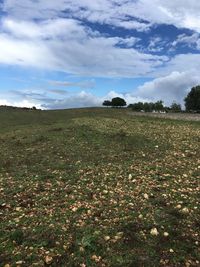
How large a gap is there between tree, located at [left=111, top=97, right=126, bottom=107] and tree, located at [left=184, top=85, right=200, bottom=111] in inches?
602

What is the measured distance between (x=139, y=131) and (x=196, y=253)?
1690 centimetres

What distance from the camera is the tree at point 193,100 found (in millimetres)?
83175

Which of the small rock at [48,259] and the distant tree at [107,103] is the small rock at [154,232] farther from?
the distant tree at [107,103]

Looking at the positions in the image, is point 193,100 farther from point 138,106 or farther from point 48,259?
point 48,259

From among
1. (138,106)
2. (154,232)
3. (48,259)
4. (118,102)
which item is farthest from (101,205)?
(118,102)

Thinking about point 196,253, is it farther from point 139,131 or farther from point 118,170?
point 139,131

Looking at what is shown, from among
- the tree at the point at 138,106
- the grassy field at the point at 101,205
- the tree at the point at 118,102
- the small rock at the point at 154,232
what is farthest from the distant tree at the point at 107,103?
the small rock at the point at 154,232

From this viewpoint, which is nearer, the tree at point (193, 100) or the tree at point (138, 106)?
the tree at point (138, 106)

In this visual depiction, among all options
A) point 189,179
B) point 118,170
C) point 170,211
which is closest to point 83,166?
point 118,170

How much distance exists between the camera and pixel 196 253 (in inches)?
328

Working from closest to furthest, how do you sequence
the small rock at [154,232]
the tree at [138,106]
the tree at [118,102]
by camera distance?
the small rock at [154,232] → the tree at [138,106] → the tree at [118,102]

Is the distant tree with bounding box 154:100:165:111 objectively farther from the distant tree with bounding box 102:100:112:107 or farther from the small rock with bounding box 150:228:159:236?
the small rock with bounding box 150:228:159:236

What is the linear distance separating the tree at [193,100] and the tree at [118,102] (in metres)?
15.3

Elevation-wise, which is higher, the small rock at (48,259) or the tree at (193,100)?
the tree at (193,100)
